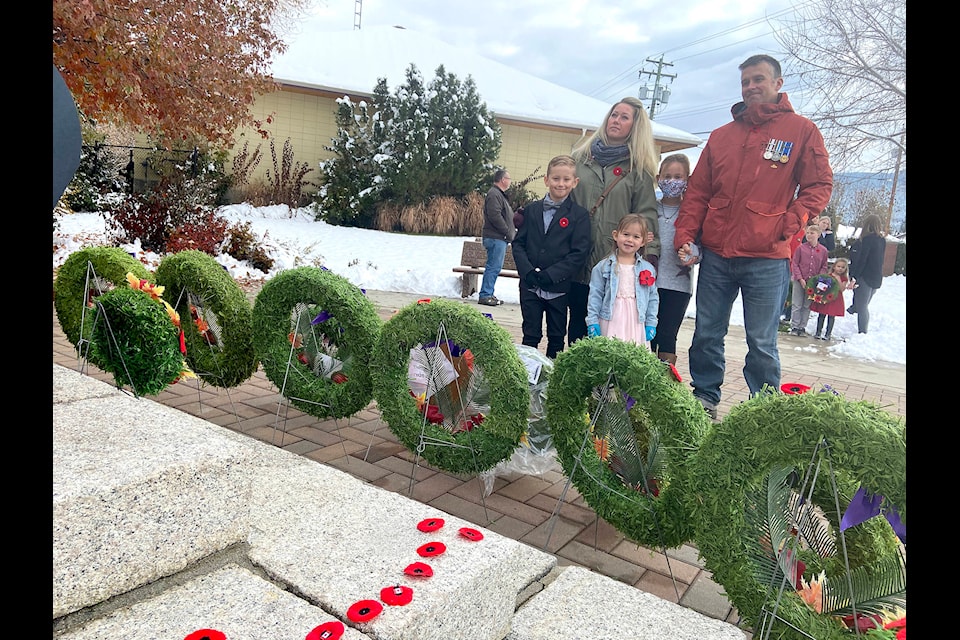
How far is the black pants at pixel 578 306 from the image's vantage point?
4.38 m

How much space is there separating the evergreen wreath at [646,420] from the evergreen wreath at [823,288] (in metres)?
7.06

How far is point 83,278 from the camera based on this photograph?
167 inches

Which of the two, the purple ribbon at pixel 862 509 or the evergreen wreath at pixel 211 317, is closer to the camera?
the purple ribbon at pixel 862 509

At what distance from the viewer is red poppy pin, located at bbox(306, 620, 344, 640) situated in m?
1.41

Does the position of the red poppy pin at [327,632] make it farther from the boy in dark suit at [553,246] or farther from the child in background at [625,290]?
the boy in dark suit at [553,246]

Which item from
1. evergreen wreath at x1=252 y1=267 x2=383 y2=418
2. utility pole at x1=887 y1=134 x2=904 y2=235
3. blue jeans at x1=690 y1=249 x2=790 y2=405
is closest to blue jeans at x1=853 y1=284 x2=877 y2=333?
blue jeans at x1=690 y1=249 x2=790 y2=405

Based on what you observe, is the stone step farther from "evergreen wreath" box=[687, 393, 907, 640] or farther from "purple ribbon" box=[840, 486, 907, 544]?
"purple ribbon" box=[840, 486, 907, 544]

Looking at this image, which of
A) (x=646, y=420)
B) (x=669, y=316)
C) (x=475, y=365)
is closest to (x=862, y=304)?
(x=669, y=316)

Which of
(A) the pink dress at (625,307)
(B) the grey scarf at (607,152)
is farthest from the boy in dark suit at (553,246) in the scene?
(A) the pink dress at (625,307)

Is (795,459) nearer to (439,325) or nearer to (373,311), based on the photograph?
(439,325)

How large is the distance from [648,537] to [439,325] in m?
1.27

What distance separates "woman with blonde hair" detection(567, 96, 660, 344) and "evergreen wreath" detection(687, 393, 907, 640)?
2310 millimetres

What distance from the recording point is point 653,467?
2527mm
